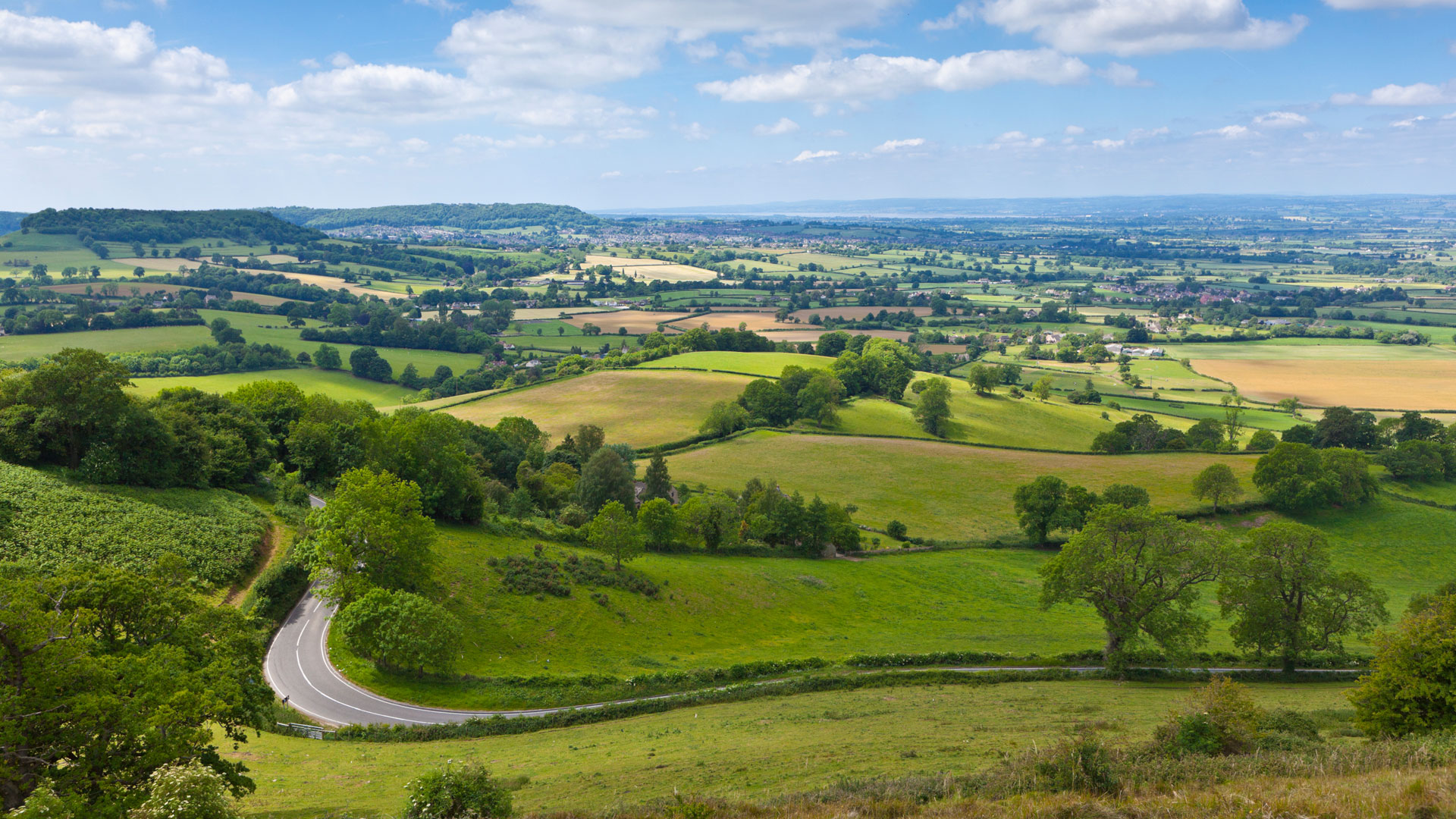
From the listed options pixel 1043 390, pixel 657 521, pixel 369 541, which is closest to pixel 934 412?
pixel 1043 390

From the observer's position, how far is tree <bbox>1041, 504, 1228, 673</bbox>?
44219 mm

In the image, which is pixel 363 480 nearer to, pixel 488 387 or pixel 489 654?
pixel 489 654

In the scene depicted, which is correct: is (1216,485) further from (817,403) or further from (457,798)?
(457,798)

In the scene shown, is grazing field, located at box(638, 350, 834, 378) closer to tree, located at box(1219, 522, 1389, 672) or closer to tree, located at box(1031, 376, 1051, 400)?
tree, located at box(1031, 376, 1051, 400)

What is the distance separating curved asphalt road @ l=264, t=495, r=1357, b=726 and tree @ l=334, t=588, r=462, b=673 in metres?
2.19

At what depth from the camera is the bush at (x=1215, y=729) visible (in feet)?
80.2

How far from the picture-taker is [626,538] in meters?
58.0

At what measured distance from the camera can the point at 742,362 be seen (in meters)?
151

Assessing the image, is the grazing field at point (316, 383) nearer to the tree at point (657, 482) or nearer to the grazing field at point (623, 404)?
the grazing field at point (623, 404)

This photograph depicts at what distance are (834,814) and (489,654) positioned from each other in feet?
100

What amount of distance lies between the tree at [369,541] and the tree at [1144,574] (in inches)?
1594

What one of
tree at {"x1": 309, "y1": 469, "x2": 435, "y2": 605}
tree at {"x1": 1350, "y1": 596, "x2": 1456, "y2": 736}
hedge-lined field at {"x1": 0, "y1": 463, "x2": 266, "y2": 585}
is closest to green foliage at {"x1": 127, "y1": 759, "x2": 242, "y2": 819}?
tree at {"x1": 309, "y1": 469, "x2": 435, "y2": 605}

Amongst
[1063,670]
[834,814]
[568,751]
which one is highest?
[834,814]

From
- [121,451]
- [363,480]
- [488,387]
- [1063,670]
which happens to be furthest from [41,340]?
[1063,670]
